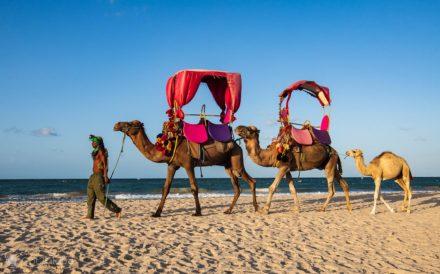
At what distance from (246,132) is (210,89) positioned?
1807mm

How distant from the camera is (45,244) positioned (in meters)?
6.94

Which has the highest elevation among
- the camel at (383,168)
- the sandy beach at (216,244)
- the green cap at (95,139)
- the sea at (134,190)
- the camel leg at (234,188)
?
the green cap at (95,139)

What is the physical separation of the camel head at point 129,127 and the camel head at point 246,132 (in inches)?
107

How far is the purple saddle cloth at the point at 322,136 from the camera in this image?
1267 cm

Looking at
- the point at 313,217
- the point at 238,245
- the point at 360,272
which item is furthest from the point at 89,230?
the point at 313,217

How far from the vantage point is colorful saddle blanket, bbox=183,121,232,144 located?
10695 mm

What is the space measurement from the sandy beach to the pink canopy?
9.89 feet

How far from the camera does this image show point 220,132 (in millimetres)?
11297

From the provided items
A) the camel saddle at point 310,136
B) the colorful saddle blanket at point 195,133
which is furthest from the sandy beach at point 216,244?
the camel saddle at point 310,136

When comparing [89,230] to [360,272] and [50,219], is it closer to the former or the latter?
[50,219]

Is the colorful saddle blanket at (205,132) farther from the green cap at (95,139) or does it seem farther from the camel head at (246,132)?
the green cap at (95,139)

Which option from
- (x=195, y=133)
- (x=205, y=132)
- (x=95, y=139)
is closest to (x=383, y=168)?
(x=205, y=132)

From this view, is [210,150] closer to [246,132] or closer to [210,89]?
[246,132]

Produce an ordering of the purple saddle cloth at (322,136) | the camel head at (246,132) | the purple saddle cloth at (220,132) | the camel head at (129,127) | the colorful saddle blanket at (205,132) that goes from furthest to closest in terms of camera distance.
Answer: the purple saddle cloth at (322,136) < the camel head at (246,132) < the purple saddle cloth at (220,132) < the colorful saddle blanket at (205,132) < the camel head at (129,127)
